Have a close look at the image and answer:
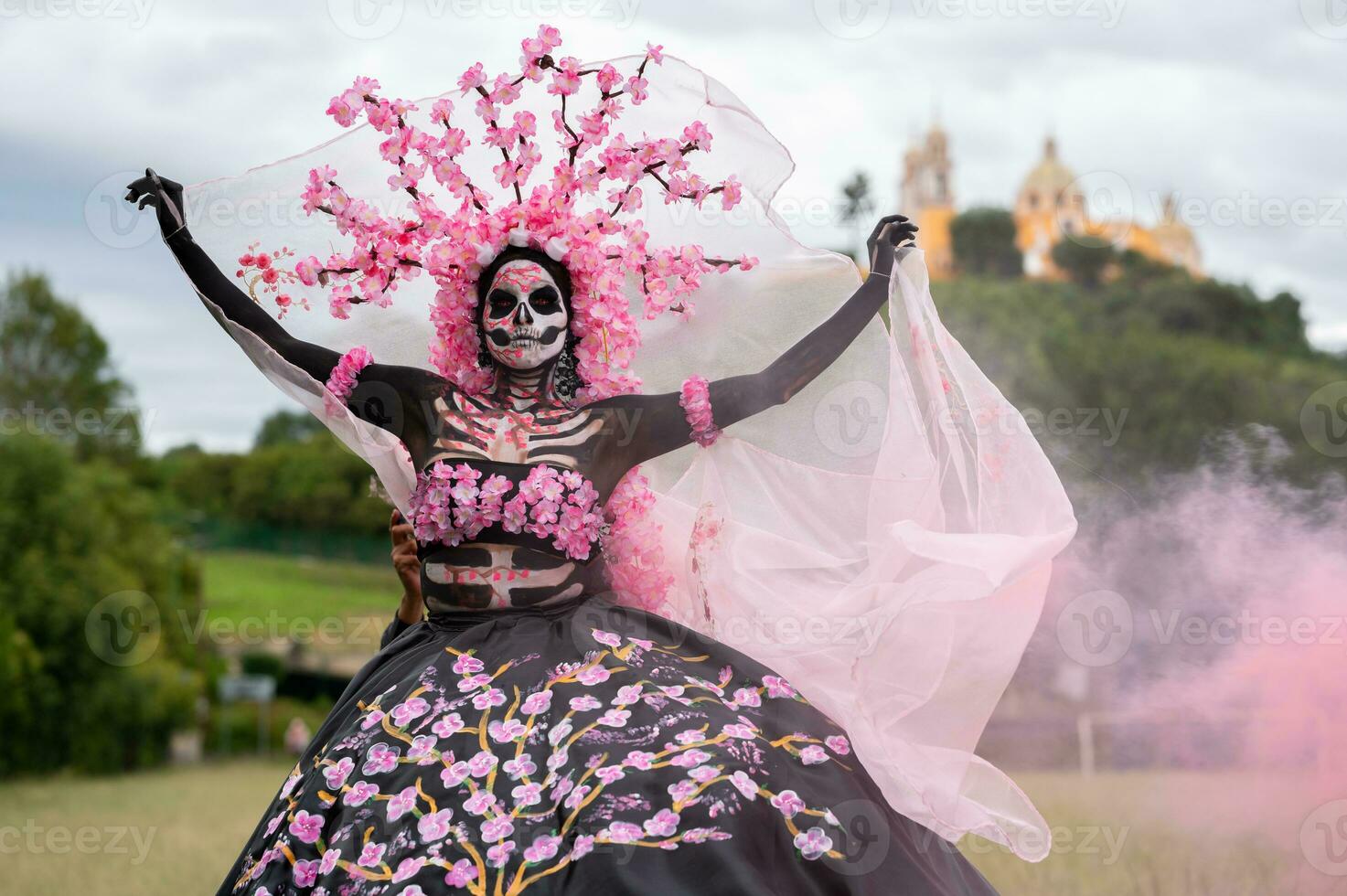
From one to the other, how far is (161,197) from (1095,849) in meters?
6.04

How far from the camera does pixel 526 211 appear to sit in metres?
4.29

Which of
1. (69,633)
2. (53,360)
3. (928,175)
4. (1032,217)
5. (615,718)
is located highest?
(928,175)

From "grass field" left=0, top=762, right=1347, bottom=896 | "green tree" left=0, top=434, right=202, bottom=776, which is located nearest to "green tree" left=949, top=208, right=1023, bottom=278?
"green tree" left=0, top=434, right=202, bottom=776

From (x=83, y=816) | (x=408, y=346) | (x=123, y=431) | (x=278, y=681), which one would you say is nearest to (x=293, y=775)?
(x=408, y=346)

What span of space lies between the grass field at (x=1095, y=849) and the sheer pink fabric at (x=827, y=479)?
7.59ft

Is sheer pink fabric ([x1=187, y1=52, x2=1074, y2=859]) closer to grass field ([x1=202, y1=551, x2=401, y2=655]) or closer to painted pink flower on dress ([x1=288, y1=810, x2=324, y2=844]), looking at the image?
painted pink flower on dress ([x1=288, y1=810, x2=324, y2=844])

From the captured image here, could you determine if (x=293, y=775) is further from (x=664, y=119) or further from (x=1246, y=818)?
(x=1246, y=818)

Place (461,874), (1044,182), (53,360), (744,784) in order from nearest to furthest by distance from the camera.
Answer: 1. (461,874)
2. (744,784)
3. (53,360)
4. (1044,182)

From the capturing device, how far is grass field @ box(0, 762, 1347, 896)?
5.50 meters

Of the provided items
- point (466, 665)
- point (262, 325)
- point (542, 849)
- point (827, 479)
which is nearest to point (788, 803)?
point (542, 849)

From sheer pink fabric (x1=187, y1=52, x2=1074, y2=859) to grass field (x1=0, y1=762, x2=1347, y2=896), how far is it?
2.31 metres

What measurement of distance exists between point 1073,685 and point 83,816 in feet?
46.0

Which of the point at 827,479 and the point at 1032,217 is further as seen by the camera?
the point at 1032,217

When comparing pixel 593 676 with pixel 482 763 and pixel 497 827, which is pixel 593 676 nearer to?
A: pixel 482 763
